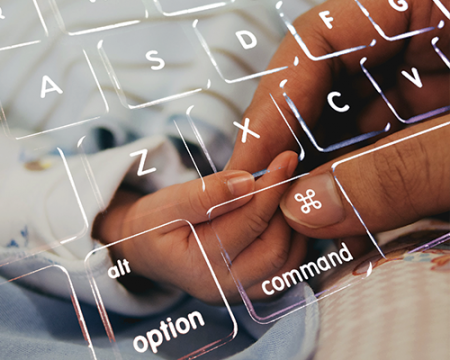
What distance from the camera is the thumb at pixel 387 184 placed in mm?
249

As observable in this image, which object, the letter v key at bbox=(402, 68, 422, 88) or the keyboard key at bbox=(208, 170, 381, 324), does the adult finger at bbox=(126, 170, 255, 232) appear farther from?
the letter v key at bbox=(402, 68, 422, 88)

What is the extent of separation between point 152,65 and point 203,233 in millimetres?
160

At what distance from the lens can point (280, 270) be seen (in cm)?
24

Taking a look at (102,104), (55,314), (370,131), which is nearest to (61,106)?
(102,104)

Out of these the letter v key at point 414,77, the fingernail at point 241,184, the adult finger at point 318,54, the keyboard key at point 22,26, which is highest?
the keyboard key at point 22,26

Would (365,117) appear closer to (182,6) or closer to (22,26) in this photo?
(182,6)

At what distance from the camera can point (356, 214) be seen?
0.26 m

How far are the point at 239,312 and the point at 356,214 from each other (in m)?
0.12

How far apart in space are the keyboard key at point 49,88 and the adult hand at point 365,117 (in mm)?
133

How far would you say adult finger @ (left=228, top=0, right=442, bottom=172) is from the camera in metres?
0.27

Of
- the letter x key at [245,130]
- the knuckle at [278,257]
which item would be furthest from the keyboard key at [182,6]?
the knuckle at [278,257]

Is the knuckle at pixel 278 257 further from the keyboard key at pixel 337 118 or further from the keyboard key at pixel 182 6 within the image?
the keyboard key at pixel 182 6

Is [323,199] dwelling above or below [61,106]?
below

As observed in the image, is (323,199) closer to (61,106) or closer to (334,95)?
(334,95)
